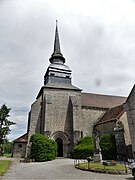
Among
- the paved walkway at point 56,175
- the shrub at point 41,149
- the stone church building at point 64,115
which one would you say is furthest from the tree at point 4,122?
the paved walkway at point 56,175

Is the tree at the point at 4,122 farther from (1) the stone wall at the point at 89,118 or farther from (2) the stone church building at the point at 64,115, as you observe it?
(1) the stone wall at the point at 89,118

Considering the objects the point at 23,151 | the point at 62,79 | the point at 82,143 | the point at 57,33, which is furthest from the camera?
the point at 57,33

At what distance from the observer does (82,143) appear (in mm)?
21656

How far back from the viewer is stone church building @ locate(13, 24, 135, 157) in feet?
78.0

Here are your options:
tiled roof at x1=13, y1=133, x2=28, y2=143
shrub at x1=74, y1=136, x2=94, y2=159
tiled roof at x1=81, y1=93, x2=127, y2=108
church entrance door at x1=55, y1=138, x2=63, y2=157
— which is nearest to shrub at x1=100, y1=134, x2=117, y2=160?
shrub at x1=74, y1=136, x2=94, y2=159

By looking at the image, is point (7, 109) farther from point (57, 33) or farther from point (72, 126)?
point (57, 33)

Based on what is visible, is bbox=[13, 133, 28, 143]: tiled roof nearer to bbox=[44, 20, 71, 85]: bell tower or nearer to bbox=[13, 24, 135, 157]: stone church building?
bbox=[13, 24, 135, 157]: stone church building

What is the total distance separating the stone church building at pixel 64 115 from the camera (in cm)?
2379

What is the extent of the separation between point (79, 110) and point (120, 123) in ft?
24.5

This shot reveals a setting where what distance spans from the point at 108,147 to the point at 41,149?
7831mm

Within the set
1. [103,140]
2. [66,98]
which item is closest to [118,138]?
[103,140]

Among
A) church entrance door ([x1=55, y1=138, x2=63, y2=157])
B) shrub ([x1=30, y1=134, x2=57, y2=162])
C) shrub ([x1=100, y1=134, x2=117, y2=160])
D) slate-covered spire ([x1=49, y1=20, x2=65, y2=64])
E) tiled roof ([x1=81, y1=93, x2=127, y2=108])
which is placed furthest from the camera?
slate-covered spire ([x1=49, y1=20, x2=65, y2=64])

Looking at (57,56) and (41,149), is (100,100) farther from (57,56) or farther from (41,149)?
(41,149)

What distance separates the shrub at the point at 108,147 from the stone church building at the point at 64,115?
77.4 inches
